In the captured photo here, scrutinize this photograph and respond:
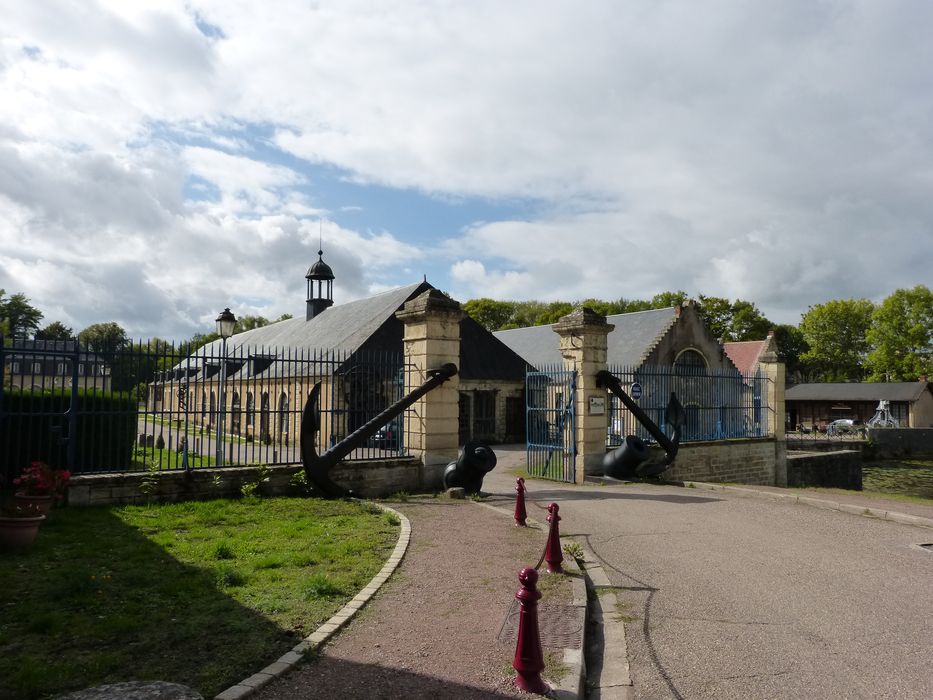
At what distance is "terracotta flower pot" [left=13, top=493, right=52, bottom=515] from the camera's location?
6.66 metres

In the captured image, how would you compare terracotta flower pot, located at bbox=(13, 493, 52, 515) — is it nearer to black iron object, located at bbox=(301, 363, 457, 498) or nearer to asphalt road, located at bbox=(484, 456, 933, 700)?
black iron object, located at bbox=(301, 363, 457, 498)

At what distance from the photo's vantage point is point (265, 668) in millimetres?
3928

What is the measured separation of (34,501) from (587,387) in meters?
9.59

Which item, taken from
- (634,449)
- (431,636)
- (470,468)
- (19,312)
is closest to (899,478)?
(634,449)

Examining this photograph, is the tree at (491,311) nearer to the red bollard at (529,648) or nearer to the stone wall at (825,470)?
the stone wall at (825,470)

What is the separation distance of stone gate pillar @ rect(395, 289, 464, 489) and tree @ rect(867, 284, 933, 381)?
168 ft

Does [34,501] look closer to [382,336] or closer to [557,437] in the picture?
[557,437]

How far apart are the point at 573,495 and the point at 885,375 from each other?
53.2 m

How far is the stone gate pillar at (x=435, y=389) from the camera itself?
11734 mm

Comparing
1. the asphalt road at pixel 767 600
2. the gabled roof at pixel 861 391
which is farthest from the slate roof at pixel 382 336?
the gabled roof at pixel 861 391

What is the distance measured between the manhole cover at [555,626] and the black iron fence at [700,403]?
32.4 feet

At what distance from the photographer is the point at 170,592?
5344 millimetres

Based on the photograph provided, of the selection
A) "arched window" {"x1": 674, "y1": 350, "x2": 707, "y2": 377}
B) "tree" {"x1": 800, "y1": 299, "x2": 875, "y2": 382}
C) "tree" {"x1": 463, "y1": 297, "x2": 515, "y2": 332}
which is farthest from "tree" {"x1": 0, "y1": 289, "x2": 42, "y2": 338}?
"tree" {"x1": 800, "y1": 299, "x2": 875, "y2": 382}

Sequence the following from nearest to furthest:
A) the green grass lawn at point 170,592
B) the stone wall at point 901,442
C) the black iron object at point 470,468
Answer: the green grass lawn at point 170,592, the black iron object at point 470,468, the stone wall at point 901,442
